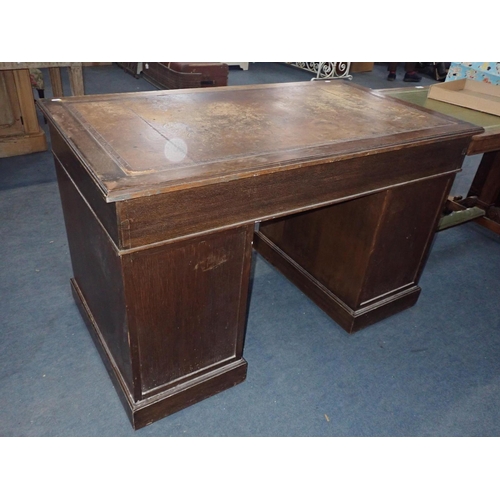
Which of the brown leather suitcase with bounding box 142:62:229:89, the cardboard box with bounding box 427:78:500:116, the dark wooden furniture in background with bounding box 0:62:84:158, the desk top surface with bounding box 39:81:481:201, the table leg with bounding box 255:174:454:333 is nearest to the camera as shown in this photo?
the desk top surface with bounding box 39:81:481:201

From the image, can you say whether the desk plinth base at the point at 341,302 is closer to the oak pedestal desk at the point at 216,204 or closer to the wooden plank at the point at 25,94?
the oak pedestal desk at the point at 216,204

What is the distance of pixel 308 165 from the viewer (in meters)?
1.43

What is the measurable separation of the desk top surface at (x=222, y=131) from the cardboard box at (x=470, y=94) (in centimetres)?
54

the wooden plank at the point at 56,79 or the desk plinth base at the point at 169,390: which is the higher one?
the wooden plank at the point at 56,79

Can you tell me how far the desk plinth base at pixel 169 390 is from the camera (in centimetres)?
162

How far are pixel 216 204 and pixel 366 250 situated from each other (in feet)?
2.97

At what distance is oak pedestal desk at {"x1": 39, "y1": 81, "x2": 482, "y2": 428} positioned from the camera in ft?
4.23

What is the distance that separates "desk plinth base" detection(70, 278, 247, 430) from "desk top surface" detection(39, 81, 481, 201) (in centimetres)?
83

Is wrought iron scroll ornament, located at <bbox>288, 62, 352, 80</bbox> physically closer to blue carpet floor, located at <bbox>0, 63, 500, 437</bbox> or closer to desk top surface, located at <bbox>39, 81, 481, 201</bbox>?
blue carpet floor, located at <bbox>0, 63, 500, 437</bbox>

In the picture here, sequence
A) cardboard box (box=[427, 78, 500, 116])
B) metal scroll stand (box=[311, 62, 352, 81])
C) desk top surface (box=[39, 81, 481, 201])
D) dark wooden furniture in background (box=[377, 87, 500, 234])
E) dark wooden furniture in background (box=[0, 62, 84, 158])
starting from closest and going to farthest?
desk top surface (box=[39, 81, 481, 201])
dark wooden furniture in background (box=[377, 87, 500, 234])
cardboard box (box=[427, 78, 500, 116])
dark wooden furniture in background (box=[0, 62, 84, 158])
metal scroll stand (box=[311, 62, 352, 81])

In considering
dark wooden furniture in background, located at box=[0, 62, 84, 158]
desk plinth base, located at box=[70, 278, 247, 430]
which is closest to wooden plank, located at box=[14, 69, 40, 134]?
dark wooden furniture in background, located at box=[0, 62, 84, 158]

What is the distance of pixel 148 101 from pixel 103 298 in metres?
0.79

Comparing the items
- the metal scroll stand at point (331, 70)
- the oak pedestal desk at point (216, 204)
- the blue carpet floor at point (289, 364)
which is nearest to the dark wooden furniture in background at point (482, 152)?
the oak pedestal desk at point (216, 204)

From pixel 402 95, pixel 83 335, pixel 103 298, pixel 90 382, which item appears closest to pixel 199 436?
pixel 90 382
